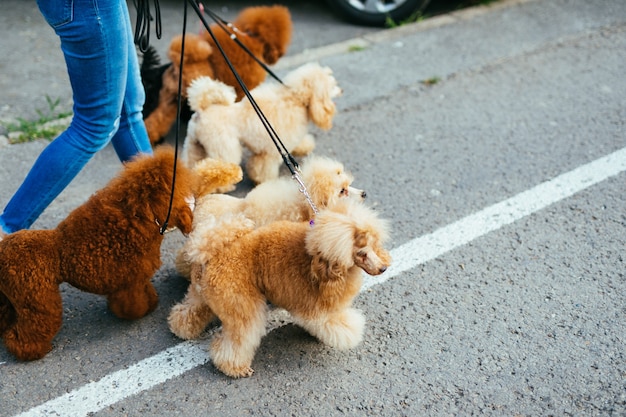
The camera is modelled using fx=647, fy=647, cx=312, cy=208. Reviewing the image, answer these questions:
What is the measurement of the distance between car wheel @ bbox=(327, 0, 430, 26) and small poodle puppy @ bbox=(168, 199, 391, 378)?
3.66 m

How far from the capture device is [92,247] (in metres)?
2.55

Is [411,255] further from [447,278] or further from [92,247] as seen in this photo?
[92,247]

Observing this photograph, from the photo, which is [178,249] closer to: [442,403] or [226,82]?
[226,82]

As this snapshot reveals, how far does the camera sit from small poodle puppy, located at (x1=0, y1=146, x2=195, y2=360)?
254 cm

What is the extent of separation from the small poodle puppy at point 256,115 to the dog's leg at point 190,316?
1.09 meters

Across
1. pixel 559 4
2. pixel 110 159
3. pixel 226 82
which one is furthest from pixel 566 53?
pixel 110 159

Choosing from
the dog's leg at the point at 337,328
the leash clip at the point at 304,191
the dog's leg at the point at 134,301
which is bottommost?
the dog's leg at the point at 337,328

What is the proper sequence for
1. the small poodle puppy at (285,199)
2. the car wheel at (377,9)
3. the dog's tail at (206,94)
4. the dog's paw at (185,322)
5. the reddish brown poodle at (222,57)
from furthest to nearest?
1. the car wheel at (377,9)
2. the reddish brown poodle at (222,57)
3. the dog's tail at (206,94)
4. the small poodle puppy at (285,199)
5. the dog's paw at (185,322)

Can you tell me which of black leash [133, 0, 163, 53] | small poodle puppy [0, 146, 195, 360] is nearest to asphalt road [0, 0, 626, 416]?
small poodle puppy [0, 146, 195, 360]

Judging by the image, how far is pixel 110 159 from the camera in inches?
161

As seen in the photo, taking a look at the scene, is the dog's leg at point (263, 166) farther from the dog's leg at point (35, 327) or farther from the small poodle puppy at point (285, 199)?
the dog's leg at point (35, 327)

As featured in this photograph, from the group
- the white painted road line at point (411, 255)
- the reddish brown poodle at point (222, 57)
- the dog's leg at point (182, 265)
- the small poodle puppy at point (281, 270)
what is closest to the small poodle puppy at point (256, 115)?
the reddish brown poodle at point (222, 57)

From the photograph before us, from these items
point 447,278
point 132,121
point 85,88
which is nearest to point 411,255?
point 447,278

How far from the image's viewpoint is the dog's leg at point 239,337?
2.53 metres
